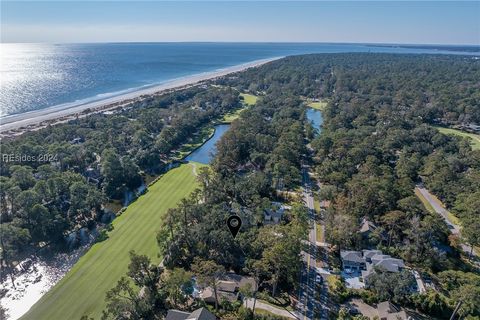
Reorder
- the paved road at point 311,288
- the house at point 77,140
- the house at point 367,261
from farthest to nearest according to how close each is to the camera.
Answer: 1. the house at point 77,140
2. the house at point 367,261
3. the paved road at point 311,288

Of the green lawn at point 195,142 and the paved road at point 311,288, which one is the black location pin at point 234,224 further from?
the green lawn at point 195,142

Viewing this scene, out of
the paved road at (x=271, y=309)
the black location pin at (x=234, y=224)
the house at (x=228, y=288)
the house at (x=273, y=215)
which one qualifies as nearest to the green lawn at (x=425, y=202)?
the house at (x=273, y=215)

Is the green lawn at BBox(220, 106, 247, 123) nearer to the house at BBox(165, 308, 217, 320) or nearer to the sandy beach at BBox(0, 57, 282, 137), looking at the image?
the sandy beach at BBox(0, 57, 282, 137)

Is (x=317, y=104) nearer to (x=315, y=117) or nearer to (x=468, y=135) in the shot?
(x=315, y=117)

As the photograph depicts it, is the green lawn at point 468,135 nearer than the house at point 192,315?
No

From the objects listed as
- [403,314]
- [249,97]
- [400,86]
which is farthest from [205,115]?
[400,86]

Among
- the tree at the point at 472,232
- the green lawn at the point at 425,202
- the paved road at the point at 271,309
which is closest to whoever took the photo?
the paved road at the point at 271,309

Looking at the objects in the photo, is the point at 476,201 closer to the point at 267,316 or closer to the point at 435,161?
A: the point at 435,161

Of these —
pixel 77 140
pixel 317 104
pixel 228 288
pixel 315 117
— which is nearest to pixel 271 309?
pixel 228 288
